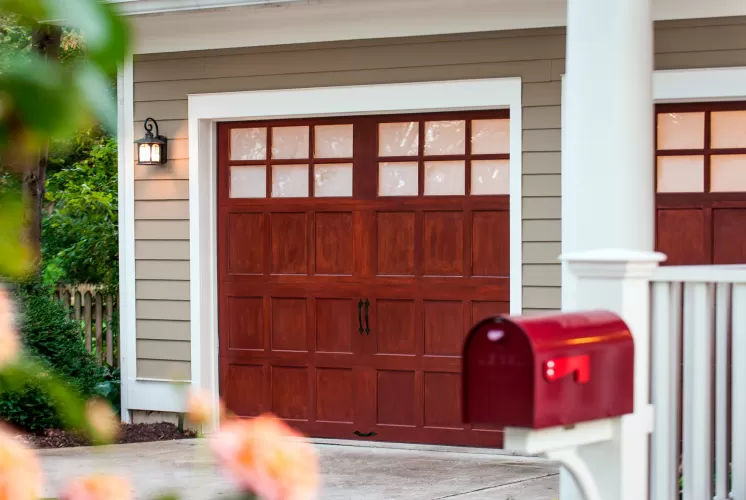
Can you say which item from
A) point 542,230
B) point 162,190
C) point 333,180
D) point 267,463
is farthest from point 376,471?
point 267,463

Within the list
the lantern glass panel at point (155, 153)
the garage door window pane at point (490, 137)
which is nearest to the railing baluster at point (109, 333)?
the lantern glass panel at point (155, 153)

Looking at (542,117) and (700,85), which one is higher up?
(700,85)

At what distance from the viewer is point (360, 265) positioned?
278 inches

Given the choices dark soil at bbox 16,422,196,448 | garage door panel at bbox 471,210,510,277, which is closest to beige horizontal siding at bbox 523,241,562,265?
garage door panel at bbox 471,210,510,277

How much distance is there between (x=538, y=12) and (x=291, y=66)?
177 centimetres

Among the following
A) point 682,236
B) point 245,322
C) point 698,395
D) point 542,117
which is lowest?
point 245,322

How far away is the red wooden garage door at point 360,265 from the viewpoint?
6797 mm

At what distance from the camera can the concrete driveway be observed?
5.49 m

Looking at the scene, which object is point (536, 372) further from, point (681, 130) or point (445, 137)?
point (445, 137)

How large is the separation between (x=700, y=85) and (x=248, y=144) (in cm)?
315

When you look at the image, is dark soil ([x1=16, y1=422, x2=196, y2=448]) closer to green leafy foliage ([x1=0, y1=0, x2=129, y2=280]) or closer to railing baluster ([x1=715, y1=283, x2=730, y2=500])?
railing baluster ([x1=715, y1=283, x2=730, y2=500])

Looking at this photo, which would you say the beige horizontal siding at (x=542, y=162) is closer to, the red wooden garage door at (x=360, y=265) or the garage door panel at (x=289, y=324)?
the red wooden garage door at (x=360, y=265)

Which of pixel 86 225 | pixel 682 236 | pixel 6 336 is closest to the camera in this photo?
pixel 6 336

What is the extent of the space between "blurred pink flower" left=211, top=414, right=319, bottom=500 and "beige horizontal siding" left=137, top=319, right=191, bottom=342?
6878 millimetres
